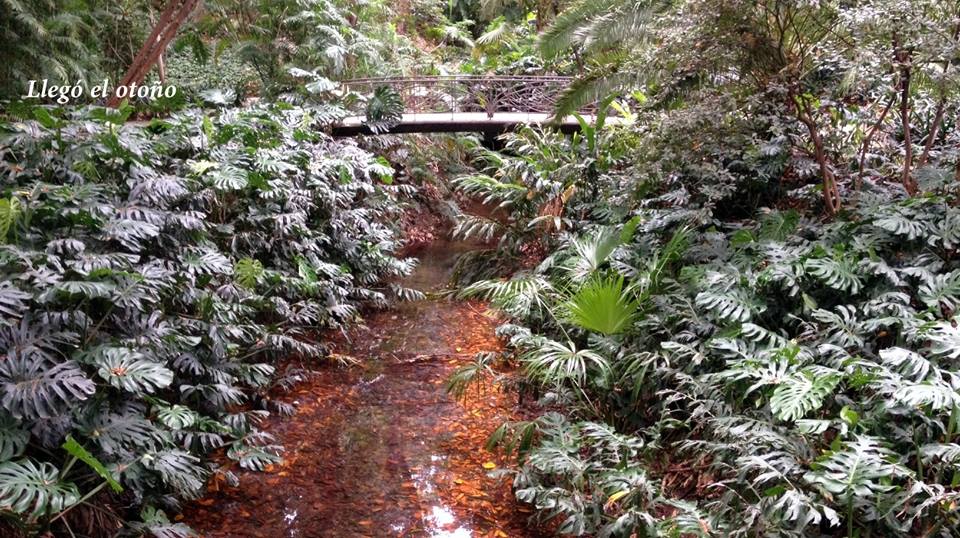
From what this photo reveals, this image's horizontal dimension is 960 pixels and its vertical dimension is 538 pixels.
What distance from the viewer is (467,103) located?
37.3 feet

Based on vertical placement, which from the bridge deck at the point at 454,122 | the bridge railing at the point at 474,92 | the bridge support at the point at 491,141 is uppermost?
the bridge railing at the point at 474,92

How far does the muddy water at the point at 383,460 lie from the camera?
12.7 ft

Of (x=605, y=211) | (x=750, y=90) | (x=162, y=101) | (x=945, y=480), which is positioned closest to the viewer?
(x=945, y=480)

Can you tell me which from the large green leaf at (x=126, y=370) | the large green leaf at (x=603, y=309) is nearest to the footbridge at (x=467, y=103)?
the large green leaf at (x=603, y=309)

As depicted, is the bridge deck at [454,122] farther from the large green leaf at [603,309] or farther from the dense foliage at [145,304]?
the large green leaf at [603,309]

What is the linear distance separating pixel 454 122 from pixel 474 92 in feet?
2.57

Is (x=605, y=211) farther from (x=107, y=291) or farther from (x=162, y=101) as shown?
(x=107, y=291)

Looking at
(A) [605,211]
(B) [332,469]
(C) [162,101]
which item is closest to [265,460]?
(B) [332,469]

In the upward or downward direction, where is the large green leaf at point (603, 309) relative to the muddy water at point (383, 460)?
upward

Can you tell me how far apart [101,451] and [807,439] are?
3452mm

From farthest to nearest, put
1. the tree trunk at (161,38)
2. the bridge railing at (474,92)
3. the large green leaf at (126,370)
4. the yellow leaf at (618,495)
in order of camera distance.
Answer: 1. the bridge railing at (474,92)
2. the tree trunk at (161,38)
3. the yellow leaf at (618,495)
4. the large green leaf at (126,370)

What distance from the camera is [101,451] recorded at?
327cm

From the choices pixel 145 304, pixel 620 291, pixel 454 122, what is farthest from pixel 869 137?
pixel 454 122

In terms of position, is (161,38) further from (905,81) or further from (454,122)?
(905,81)
